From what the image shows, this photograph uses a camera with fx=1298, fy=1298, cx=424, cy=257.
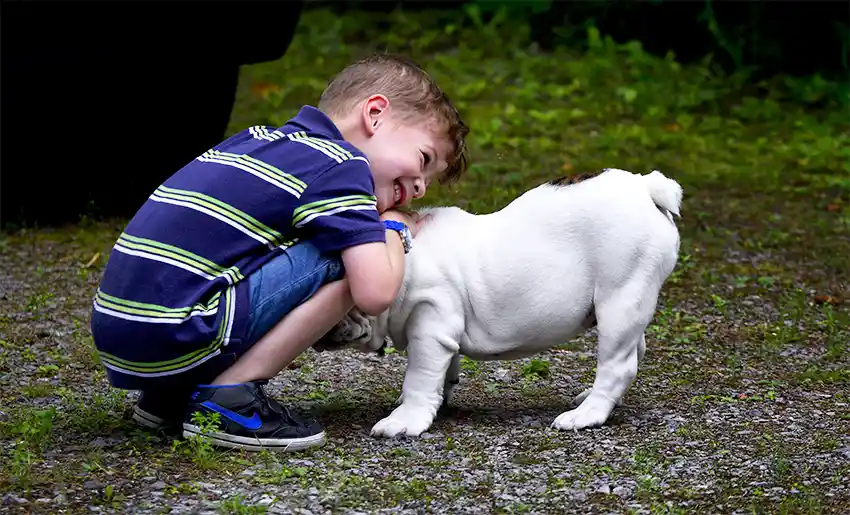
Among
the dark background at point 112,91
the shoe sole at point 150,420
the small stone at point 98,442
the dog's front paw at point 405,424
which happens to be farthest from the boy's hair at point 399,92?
the dark background at point 112,91

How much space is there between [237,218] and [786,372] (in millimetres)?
1945

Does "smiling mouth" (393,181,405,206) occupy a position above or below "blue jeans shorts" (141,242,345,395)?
above

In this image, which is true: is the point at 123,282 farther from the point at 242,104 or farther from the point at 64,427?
the point at 242,104

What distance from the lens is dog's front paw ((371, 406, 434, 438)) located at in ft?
11.1

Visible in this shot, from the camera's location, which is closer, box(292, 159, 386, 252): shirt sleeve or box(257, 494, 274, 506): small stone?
box(257, 494, 274, 506): small stone

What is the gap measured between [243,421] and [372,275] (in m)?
0.49

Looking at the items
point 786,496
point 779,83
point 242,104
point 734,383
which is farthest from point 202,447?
point 779,83

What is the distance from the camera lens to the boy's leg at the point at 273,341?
3.23 meters

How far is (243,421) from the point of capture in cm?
324

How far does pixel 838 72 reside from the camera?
29.5ft

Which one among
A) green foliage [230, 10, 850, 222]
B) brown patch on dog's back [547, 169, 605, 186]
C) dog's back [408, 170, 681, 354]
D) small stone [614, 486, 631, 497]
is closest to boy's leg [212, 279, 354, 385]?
dog's back [408, 170, 681, 354]

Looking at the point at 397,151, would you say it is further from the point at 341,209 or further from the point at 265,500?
the point at 265,500

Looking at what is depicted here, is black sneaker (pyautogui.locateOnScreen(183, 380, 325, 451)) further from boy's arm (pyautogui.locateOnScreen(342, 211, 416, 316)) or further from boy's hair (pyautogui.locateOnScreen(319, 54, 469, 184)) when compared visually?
boy's hair (pyautogui.locateOnScreen(319, 54, 469, 184))

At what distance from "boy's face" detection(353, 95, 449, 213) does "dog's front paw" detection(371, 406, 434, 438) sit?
1.82 ft
